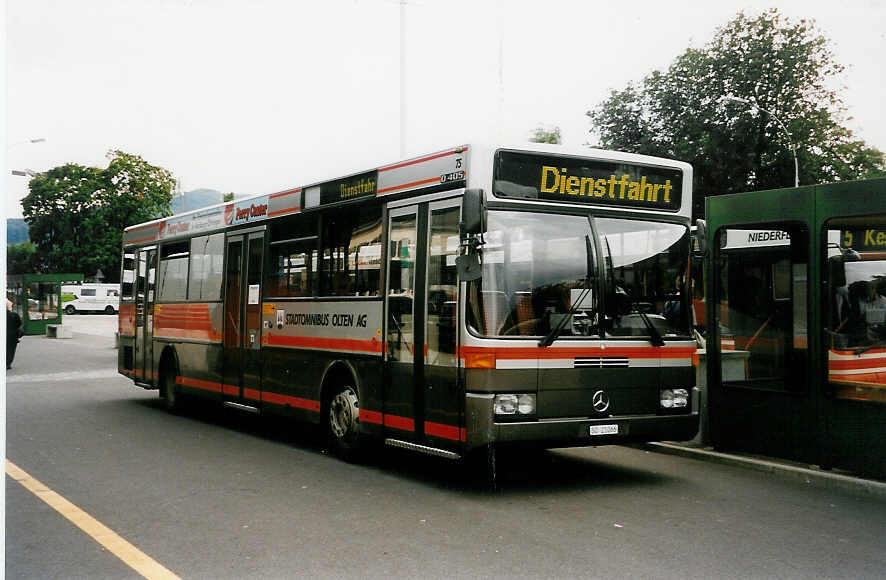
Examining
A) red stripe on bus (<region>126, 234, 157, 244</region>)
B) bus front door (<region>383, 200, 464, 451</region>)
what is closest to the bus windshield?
bus front door (<region>383, 200, 464, 451</region>)

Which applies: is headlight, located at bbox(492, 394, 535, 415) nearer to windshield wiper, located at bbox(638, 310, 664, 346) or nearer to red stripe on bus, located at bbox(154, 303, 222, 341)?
windshield wiper, located at bbox(638, 310, 664, 346)

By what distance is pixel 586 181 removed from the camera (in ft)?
27.3

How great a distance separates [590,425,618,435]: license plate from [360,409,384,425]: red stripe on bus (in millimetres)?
2128

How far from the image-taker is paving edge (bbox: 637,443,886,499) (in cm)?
826

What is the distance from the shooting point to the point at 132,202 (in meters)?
35.9

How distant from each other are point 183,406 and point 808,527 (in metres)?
10.7

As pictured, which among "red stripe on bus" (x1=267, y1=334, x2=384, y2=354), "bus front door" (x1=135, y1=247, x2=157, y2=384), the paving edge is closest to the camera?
the paving edge

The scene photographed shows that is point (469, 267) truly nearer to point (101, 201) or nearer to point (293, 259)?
point (293, 259)

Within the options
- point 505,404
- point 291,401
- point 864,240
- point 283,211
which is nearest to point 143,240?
point 283,211

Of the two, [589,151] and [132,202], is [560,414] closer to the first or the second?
[589,151]

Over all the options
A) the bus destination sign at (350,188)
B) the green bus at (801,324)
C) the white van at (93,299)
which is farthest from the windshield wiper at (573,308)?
the white van at (93,299)

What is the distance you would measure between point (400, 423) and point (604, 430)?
191cm

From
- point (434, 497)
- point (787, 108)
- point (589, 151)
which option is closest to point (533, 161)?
point (589, 151)

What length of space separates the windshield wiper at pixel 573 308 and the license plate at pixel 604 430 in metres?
0.85
